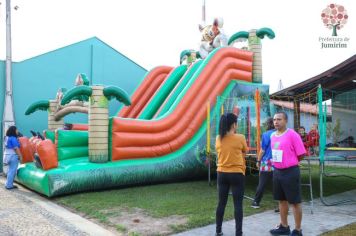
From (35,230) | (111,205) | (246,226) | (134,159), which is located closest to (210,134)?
(134,159)

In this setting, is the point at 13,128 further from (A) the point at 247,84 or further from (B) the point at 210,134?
(A) the point at 247,84

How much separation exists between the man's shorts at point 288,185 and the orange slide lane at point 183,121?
408cm

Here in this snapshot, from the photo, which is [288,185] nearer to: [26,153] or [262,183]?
[262,183]

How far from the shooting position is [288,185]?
4.23 meters

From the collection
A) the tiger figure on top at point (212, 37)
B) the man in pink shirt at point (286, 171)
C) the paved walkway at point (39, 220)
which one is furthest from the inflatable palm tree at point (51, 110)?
the man in pink shirt at point (286, 171)

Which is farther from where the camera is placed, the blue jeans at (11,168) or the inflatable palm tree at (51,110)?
the inflatable palm tree at (51,110)

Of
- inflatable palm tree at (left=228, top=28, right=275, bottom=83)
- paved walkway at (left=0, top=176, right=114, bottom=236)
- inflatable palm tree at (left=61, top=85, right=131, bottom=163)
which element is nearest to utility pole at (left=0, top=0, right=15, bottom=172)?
inflatable palm tree at (left=61, top=85, right=131, bottom=163)

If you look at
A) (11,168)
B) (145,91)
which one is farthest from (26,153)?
(145,91)

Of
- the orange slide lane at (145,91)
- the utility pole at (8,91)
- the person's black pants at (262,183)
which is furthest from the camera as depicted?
the orange slide lane at (145,91)

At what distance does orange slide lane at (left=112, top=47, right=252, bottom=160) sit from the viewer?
312 inches

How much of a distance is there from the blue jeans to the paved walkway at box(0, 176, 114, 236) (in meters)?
1.26

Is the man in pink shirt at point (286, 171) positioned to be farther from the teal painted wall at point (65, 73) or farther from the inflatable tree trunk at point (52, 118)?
the teal painted wall at point (65, 73)

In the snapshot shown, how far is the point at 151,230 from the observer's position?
15.2 ft

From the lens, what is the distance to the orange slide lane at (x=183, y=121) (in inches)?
312
